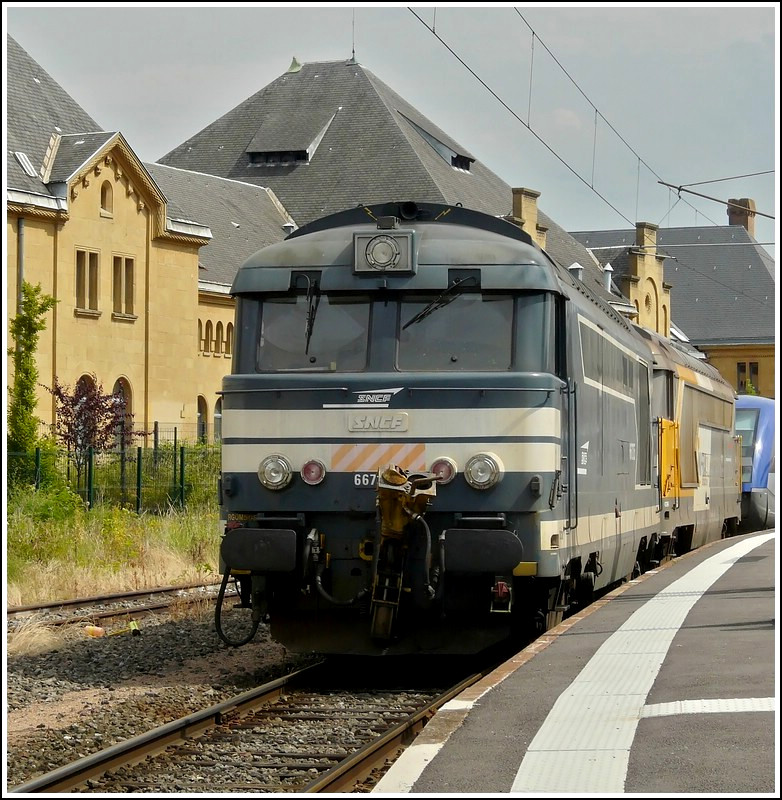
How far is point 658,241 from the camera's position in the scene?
94.2 meters

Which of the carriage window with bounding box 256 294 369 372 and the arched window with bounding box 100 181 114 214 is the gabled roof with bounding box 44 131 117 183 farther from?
the carriage window with bounding box 256 294 369 372

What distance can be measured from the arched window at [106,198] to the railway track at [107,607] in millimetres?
27170

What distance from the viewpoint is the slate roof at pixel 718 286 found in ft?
305

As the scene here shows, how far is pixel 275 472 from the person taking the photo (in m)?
11.3

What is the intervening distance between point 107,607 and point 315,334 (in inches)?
318

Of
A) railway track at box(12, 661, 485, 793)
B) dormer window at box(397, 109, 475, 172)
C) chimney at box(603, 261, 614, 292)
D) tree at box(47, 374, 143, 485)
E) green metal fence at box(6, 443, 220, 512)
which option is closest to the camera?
Answer: railway track at box(12, 661, 485, 793)

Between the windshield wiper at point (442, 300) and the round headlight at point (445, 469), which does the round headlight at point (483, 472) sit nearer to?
the round headlight at point (445, 469)

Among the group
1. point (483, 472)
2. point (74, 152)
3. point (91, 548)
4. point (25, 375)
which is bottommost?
point (91, 548)

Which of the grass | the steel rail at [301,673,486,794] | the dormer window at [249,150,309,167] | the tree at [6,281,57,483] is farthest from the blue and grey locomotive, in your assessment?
the dormer window at [249,150,309,167]

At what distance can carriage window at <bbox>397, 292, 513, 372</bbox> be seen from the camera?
11.3 m

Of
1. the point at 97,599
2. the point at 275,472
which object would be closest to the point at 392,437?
the point at 275,472

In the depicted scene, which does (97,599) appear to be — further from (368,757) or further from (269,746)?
(368,757)

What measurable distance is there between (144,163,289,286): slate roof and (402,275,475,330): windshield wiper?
135 feet

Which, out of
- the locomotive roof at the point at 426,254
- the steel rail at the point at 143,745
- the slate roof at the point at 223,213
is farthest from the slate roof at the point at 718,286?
the steel rail at the point at 143,745
